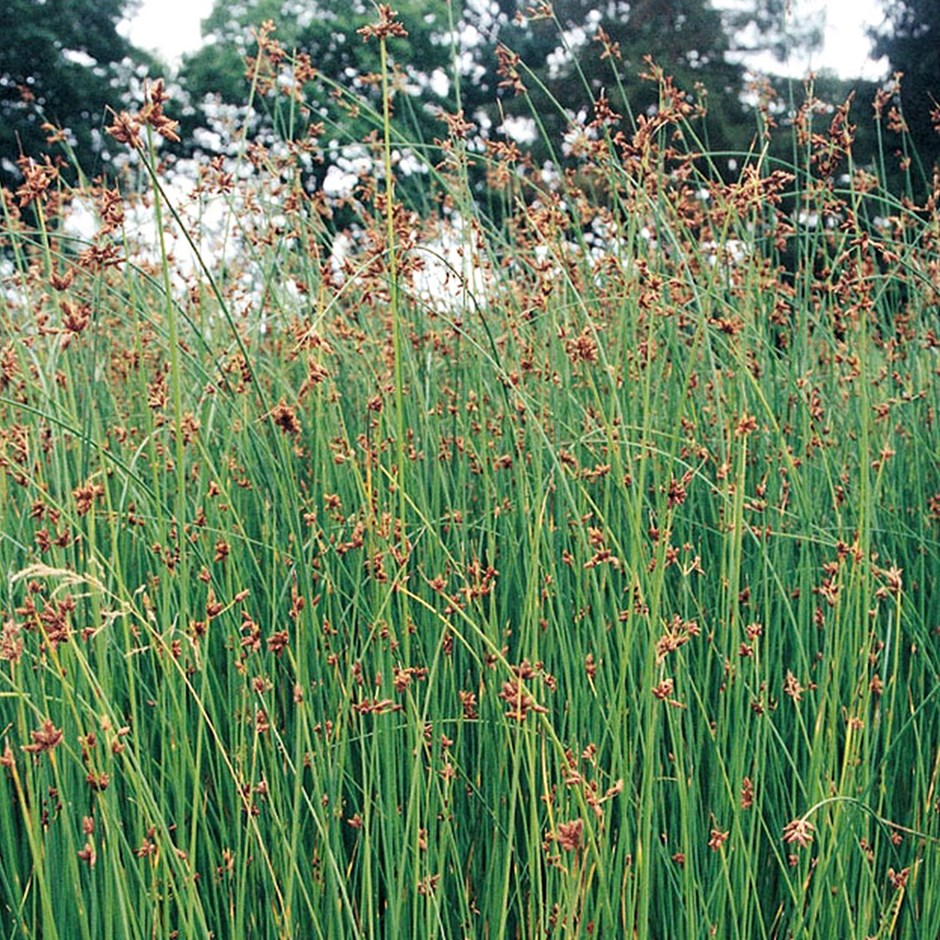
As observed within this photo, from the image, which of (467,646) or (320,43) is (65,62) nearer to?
(320,43)

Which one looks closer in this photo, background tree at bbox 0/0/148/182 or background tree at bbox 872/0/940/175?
background tree at bbox 872/0/940/175

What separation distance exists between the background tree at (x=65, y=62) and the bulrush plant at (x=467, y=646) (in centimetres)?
1925

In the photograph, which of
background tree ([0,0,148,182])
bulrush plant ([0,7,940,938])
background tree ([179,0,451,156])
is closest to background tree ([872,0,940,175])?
background tree ([179,0,451,156])

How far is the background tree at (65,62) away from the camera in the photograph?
66.6 ft

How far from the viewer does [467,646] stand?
1.61 m

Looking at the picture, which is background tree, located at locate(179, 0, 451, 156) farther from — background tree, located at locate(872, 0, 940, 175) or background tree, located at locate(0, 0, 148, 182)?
background tree, located at locate(872, 0, 940, 175)

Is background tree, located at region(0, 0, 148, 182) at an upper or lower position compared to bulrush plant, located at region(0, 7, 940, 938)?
upper

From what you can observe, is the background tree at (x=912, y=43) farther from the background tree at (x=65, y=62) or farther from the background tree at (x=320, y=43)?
the background tree at (x=65, y=62)

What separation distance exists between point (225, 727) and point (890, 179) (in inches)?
632

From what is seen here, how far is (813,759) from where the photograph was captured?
1.84 meters

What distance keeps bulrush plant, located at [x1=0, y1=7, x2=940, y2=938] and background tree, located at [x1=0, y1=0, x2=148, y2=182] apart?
63.1ft

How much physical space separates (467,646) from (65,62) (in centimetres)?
2215

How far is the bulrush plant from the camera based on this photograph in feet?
5.28

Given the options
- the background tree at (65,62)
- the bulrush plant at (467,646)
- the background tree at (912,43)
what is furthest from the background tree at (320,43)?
the bulrush plant at (467,646)
